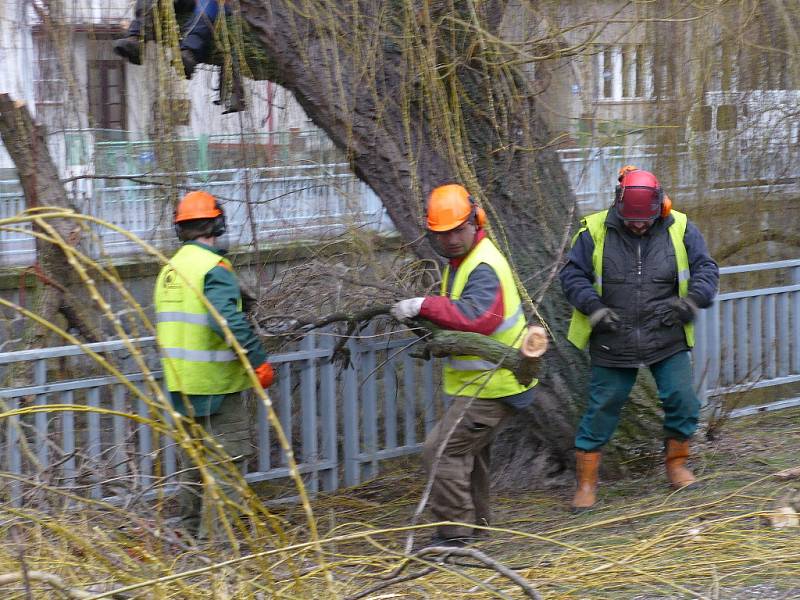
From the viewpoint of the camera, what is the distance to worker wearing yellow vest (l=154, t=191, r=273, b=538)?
5.23 metres

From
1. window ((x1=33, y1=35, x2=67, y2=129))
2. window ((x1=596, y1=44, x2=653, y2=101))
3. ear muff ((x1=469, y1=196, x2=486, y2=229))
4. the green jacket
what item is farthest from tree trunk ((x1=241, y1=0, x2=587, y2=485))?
window ((x1=33, y1=35, x2=67, y2=129))

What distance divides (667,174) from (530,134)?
4366 mm

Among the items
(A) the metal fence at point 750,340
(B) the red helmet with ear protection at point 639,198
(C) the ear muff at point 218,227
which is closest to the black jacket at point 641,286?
(B) the red helmet with ear protection at point 639,198

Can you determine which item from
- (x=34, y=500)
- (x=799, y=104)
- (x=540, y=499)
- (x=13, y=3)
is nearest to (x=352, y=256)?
(x=540, y=499)

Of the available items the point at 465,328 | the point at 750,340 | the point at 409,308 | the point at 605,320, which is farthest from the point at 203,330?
the point at 750,340

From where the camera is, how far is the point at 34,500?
462cm

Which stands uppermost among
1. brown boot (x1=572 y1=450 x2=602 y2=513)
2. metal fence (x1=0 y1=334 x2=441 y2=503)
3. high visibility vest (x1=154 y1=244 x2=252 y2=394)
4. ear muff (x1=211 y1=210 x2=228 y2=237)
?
ear muff (x1=211 y1=210 x2=228 y2=237)

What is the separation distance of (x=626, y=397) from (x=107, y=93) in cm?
432

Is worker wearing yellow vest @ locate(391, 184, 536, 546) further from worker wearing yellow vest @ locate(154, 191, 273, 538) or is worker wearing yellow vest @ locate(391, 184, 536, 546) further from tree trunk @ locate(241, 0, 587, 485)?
worker wearing yellow vest @ locate(154, 191, 273, 538)

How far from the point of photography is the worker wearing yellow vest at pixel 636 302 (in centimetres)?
555

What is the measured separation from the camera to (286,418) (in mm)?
6293

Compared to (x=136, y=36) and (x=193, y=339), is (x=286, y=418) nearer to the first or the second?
(x=193, y=339)

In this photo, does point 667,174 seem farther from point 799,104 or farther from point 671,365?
point 671,365

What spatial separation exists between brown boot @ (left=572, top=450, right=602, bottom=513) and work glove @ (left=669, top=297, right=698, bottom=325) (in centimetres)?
86
